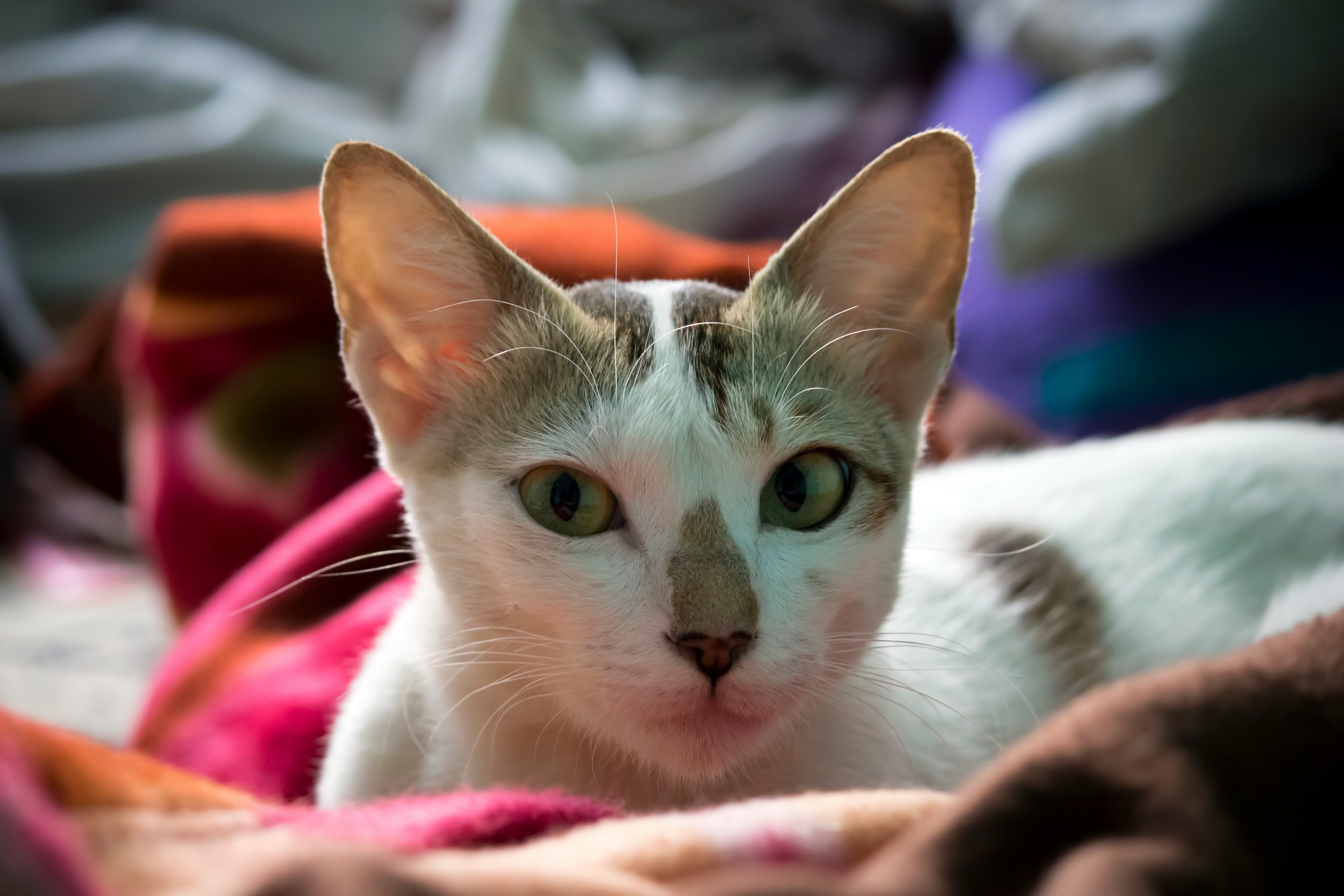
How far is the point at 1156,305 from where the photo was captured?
144 centimetres

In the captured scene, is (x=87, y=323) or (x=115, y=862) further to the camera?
(x=87, y=323)

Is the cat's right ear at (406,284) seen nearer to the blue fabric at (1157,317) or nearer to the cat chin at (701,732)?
the cat chin at (701,732)

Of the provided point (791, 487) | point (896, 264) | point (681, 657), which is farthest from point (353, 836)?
point (896, 264)

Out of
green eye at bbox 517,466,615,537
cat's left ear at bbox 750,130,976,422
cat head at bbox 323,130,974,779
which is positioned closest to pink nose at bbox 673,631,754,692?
cat head at bbox 323,130,974,779

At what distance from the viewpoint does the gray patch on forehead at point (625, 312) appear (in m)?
0.66

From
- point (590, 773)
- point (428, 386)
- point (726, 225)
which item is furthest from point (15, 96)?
point (590, 773)

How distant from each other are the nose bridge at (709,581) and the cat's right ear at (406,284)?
208mm

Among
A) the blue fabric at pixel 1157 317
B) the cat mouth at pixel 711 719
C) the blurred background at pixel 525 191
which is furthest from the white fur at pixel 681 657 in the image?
the blue fabric at pixel 1157 317

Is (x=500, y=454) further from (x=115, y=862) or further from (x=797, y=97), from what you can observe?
(x=797, y=97)

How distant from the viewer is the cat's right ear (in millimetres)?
600

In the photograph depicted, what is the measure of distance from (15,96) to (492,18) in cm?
119

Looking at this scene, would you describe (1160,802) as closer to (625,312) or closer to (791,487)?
(791,487)

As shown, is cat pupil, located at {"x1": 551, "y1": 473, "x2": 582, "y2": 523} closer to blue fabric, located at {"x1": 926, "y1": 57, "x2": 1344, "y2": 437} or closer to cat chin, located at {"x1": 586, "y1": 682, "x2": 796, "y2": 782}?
cat chin, located at {"x1": 586, "y1": 682, "x2": 796, "y2": 782}

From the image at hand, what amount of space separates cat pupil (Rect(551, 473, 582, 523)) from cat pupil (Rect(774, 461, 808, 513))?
0.13m
